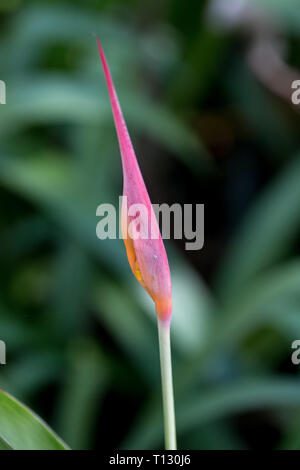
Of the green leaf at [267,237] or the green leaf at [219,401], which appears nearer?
the green leaf at [219,401]

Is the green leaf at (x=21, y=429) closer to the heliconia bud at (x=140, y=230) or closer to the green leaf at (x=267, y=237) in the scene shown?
the heliconia bud at (x=140, y=230)

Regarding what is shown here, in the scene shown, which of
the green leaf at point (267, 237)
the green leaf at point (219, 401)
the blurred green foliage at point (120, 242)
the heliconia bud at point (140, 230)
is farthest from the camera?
the green leaf at point (267, 237)

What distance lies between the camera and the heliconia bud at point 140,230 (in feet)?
1.08

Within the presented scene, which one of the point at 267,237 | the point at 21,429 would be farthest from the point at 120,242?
the point at 21,429

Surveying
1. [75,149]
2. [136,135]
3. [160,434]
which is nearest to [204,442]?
[160,434]

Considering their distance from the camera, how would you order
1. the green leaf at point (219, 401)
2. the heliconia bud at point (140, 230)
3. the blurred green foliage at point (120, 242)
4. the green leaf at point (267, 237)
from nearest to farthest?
the heliconia bud at point (140, 230)
the green leaf at point (219, 401)
the blurred green foliage at point (120, 242)
the green leaf at point (267, 237)

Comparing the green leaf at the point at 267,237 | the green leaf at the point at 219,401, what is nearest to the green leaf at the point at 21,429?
the green leaf at the point at 219,401

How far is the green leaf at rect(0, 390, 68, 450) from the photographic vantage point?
378 millimetres

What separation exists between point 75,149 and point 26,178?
0.74ft

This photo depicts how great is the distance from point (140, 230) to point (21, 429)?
14cm

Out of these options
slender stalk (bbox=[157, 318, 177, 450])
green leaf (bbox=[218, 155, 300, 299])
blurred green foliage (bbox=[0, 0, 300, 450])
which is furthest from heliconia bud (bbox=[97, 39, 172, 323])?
green leaf (bbox=[218, 155, 300, 299])

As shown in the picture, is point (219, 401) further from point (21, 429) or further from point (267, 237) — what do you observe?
point (21, 429)

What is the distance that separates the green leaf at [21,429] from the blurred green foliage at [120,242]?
0.46 metres

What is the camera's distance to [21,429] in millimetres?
384
